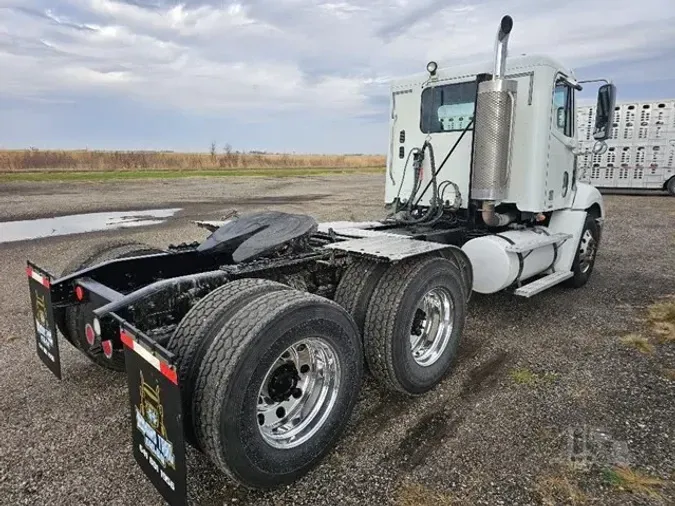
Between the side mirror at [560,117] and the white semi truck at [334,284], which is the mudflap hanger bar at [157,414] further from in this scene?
the side mirror at [560,117]

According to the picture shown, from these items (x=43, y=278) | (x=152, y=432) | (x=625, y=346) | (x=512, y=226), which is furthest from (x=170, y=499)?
(x=512, y=226)

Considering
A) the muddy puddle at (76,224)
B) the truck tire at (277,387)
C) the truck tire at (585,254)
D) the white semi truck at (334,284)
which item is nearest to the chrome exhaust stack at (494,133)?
the white semi truck at (334,284)

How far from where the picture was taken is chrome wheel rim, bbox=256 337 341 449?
8.94 ft

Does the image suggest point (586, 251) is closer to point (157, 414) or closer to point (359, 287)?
point (359, 287)

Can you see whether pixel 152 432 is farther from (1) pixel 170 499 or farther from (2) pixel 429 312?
(2) pixel 429 312

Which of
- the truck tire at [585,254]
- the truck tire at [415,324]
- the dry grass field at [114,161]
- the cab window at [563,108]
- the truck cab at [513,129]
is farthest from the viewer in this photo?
the dry grass field at [114,161]

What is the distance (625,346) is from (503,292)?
6.25ft

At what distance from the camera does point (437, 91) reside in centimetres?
588

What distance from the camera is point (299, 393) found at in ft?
9.37

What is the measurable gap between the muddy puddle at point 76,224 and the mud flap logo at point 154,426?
31.6ft

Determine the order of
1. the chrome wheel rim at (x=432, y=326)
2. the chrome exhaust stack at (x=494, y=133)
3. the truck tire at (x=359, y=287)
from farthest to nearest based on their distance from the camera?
the chrome exhaust stack at (x=494, y=133), the chrome wheel rim at (x=432, y=326), the truck tire at (x=359, y=287)

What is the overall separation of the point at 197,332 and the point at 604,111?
5.54 meters

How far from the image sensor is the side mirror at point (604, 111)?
220 inches

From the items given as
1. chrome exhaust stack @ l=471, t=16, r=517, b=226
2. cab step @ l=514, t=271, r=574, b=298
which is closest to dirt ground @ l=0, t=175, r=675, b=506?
cab step @ l=514, t=271, r=574, b=298
